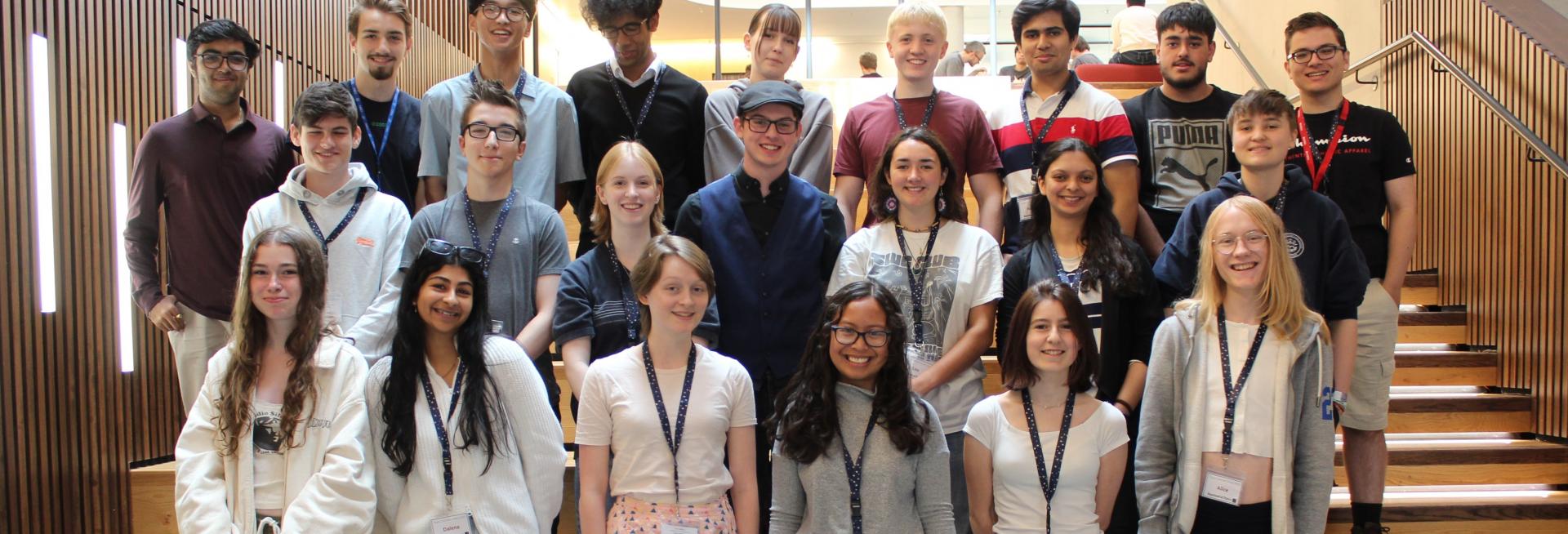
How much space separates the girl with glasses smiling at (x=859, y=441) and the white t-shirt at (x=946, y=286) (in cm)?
23

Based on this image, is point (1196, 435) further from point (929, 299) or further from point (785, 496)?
point (785, 496)

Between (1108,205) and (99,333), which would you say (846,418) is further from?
(99,333)

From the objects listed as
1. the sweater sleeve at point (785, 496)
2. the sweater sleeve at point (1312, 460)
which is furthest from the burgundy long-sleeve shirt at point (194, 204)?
the sweater sleeve at point (1312, 460)

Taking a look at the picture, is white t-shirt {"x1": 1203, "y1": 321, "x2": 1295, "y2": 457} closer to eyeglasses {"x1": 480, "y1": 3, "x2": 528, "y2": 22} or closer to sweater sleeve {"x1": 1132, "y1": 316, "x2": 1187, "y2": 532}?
sweater sleeve {"x1": 1132, "y1": 316, "x2": 1187, "y2": 532}

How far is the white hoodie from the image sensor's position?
288 cm

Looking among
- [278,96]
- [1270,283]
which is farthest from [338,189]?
[1270,283]

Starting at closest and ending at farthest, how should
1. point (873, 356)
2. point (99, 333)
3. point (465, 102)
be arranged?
1. point (873, 356)
2. point (465, 102)
3. point (99, 333)

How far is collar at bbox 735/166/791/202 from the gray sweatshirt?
0.63 metres

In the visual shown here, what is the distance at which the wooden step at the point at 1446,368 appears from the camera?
462 centimetres

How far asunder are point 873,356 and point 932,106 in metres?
1.14

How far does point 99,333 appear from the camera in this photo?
3.74m

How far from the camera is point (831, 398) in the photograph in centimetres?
259

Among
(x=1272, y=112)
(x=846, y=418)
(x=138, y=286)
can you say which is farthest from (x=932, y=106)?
(x=138, y=286)

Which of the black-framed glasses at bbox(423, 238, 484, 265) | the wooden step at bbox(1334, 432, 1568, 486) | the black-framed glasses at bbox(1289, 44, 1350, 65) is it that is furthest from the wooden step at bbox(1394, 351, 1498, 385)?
the black-framed glasses at bbox(423, 238, 484, 265)
